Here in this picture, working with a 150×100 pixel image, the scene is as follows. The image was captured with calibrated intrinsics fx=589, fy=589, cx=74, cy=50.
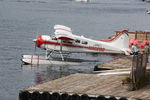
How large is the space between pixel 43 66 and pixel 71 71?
3.53m

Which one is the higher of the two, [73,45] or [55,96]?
[73,45]

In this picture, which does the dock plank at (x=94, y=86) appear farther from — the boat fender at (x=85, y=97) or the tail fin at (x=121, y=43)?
the tail fin at (x=121, y=43)

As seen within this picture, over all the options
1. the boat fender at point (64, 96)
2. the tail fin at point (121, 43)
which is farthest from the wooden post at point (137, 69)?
the tail fin at point (121, 43)

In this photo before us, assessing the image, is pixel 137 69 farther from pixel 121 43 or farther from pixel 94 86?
pixel 121 43

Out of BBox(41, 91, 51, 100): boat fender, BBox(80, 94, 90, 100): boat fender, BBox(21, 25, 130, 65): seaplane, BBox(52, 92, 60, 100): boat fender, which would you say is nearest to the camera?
BBox(80, 94, 90, 100): boat fender

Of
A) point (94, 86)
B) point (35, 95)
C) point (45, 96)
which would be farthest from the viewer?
point (94, 86)

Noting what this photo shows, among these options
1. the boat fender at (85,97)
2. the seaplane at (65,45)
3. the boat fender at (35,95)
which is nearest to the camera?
the boat fender at (85,97)

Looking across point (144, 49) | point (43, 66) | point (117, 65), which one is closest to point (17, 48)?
point (43, 66)

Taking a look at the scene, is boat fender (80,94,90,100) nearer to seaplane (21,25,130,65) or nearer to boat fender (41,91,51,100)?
boat fender (41,91,51,100)

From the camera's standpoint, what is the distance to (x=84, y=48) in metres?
52.9

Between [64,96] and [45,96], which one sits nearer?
[64,96]

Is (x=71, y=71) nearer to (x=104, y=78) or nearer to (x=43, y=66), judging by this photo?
(x=43, y=66)

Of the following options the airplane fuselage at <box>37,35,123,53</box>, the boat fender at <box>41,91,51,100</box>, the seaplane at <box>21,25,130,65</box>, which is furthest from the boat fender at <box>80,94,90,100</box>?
the airplane fuselage at <box>37,35,123,53</box>

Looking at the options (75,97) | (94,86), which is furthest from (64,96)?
(94,86)
